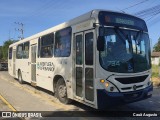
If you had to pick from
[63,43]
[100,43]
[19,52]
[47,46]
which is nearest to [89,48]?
[100,43]

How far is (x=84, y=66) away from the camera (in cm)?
924

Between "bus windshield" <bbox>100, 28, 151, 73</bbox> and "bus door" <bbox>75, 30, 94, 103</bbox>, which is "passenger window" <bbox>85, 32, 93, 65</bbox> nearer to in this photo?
"bus door" <bbox>75, 30, 94, 103</bbox>

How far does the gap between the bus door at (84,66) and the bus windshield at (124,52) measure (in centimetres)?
47

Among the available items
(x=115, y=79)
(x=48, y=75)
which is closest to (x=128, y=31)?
(x=115, y=79)

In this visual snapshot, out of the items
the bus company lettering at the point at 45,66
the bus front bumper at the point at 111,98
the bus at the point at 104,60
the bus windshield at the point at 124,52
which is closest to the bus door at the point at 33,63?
the bus company lettering at the point at 45,66

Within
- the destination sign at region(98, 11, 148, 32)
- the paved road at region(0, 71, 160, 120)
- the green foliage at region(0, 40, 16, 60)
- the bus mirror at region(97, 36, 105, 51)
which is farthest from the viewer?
the green foliage at region(0, 40, 16, 60)

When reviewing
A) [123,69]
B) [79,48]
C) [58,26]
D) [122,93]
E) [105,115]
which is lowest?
[105,115]

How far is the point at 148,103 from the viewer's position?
11469mm

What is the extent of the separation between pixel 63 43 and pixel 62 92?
1.88 meters

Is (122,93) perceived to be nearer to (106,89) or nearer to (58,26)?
(106,89)

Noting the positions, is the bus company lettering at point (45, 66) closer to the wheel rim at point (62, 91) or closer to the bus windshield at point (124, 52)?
the wheel rim at point (62, 91)

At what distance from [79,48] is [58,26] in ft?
8.16

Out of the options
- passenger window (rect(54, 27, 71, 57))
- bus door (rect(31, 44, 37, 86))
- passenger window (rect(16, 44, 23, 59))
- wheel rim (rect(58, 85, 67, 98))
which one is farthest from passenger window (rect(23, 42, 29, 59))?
wheel rim (rect(58, 85, 67, 98))

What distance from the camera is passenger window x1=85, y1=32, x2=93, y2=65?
349 inches
